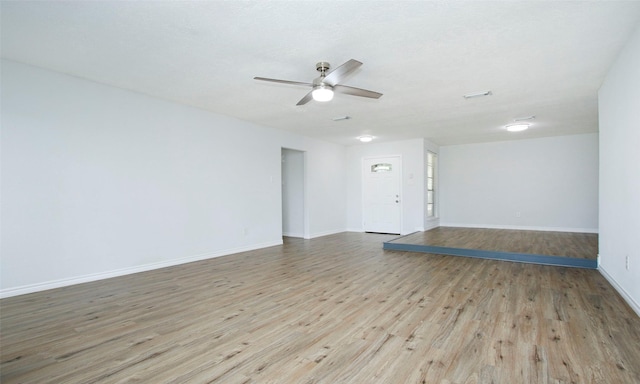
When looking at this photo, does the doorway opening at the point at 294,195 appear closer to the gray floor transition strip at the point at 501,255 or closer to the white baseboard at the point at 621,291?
the gray floor transition strip at the point at 501,255

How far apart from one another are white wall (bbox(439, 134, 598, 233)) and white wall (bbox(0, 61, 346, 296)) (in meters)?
5.84

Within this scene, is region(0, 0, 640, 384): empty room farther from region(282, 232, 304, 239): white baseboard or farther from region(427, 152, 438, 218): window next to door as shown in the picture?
region(427, 152, 438, 218): window next to door

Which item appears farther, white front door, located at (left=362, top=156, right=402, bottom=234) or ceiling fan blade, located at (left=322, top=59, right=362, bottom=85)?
white front door, located at (left=362, top=156, right=402, bottom=234)

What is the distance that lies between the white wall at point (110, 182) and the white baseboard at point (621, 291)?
17.1 ft

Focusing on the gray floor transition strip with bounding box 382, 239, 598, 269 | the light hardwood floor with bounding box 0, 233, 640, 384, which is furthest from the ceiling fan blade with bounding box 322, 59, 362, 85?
the gray floor transition strip with bounding box 382, 239, 598, 269

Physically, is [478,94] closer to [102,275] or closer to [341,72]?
[341,72]

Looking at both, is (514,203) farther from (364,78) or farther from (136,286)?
(136,286)

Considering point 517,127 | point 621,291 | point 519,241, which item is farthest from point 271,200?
point 621,291

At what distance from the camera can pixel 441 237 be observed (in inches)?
268

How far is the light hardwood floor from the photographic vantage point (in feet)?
6.25

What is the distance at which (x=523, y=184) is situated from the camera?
321 inches

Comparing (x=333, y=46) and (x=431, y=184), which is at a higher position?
(x=333, y=46)

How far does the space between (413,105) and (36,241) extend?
515 cm

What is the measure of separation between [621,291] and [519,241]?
315 centimetres
